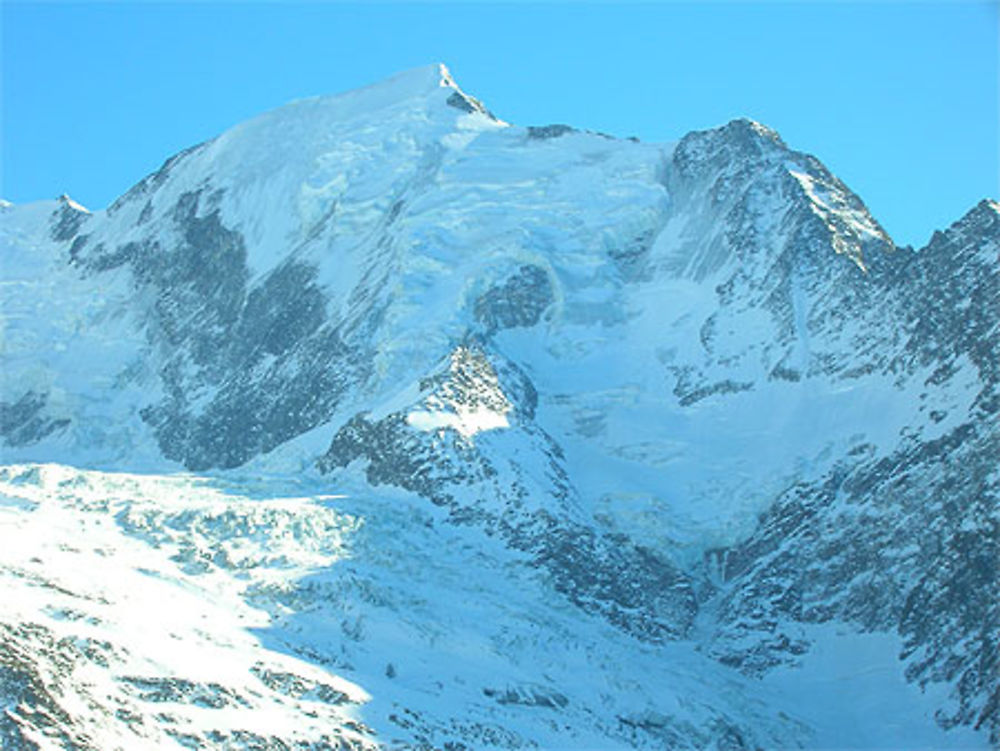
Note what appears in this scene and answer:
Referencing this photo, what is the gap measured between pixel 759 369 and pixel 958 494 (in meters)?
27.0

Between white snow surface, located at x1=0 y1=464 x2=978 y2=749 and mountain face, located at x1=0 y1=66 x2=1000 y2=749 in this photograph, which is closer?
white snow surface, located at x1=0 y1=464 x2=978 y2=749

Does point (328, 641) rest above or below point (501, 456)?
below

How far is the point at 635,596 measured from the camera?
114500 millimetres

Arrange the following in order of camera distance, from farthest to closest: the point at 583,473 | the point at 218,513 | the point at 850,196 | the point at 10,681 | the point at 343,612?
1. the point at 850,196
2. the point at 583,473
3. the point at 218,513
4. the point at 343,612
5. the point at 10,681

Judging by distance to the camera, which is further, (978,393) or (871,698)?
(978,393)

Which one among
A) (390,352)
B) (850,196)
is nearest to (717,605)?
(390,352)

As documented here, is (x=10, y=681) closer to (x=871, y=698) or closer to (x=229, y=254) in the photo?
(x=871, y=698)

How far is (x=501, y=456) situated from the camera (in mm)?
121188

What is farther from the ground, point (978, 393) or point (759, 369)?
point (759, 369)

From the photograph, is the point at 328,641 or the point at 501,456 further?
the point at 501,456

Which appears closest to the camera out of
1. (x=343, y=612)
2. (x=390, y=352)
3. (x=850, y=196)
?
(x=343, y=612)

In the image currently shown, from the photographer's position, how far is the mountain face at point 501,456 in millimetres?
92125

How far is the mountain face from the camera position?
92125 mm

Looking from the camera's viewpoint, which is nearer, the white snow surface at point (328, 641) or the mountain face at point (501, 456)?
the white snow surface at point (328, 641)
